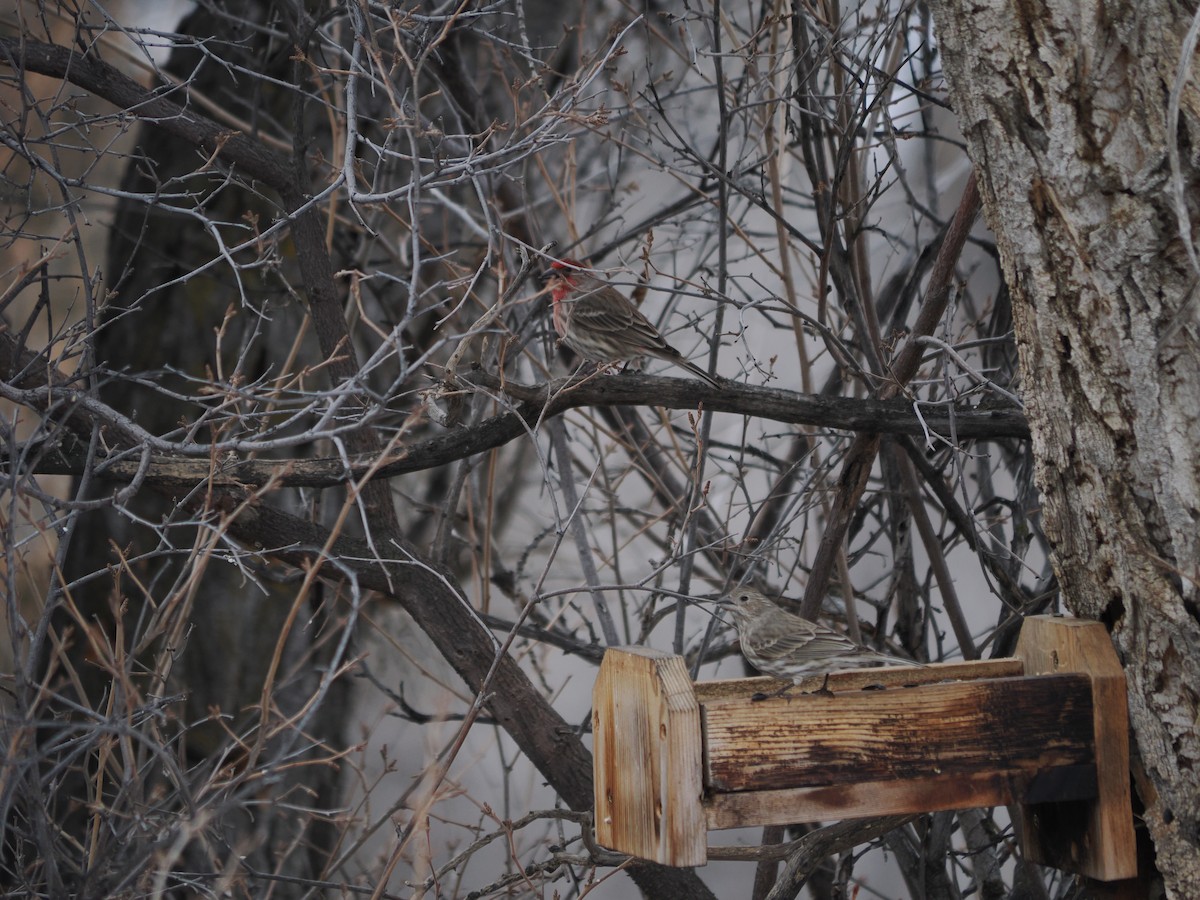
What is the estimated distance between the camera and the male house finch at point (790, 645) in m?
3.37

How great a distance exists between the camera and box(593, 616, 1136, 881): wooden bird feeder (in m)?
2.49

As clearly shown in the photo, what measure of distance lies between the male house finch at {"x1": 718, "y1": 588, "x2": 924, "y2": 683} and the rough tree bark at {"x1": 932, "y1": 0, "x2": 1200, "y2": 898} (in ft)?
2.21

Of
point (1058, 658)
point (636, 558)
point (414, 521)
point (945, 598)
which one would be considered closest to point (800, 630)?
point (1058, 658)

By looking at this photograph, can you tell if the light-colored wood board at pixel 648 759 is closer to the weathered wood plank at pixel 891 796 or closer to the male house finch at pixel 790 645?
the weathered wood plank at pixel 891 796

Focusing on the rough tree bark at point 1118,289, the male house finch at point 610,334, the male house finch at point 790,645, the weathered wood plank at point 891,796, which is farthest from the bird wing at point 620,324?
the weathered wood plank at point 891,796

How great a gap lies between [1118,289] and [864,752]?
1.16 metres

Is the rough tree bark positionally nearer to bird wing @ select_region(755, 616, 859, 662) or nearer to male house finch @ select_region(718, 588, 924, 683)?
male house finch @ select_region(718, 588, 924, 683)

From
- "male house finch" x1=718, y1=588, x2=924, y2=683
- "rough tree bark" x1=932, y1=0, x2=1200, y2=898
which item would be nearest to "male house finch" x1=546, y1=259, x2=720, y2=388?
"male house finch" x1=718, y1=588, x2=924, y2=683

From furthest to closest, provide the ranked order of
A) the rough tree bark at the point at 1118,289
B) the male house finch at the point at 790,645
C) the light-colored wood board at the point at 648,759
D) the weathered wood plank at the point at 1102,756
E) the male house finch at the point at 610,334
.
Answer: the male house finch at the point at 610,334 → the male house finch at the point at 790,645 → the weathered wood plank at the point at 1102,756 → the rough tree bark at the point at 1118,289 → the light-colored wood board at the point at 648,759

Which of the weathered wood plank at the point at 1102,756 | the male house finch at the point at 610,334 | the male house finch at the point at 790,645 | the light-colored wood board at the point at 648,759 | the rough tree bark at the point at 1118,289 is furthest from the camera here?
the male house finch at the point at 610,334

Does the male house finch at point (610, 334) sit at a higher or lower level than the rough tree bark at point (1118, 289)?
higher

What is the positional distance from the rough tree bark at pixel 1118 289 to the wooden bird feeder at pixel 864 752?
0.11 metres

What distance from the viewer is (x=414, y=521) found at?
26.2 ft

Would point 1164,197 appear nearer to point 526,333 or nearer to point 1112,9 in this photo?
point 1112,9
